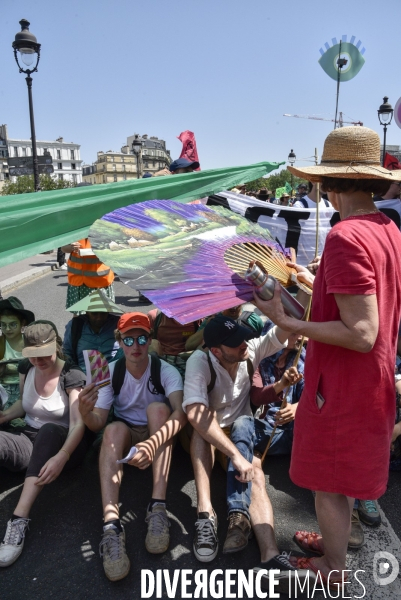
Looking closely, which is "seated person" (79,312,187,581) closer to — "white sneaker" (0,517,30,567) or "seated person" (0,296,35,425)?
"white sneaker" (0,517,30,567)

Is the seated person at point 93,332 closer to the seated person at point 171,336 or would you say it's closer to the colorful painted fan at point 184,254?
the seated person at point 171,336

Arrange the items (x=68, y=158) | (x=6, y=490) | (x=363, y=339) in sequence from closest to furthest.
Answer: (x=363, y=339), (x=6, y=490), (x=68, y=158)

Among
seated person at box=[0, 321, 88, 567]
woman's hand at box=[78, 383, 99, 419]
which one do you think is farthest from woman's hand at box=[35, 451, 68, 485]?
woman's hand at box=[78, 383, 99, 419]

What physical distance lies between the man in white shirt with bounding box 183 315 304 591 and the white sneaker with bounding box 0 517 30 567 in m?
0.90

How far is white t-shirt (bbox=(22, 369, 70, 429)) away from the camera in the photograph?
293cm

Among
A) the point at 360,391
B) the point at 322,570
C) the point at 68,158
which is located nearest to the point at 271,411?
the point at 322,570

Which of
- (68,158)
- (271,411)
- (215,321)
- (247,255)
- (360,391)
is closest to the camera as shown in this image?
(360,391)

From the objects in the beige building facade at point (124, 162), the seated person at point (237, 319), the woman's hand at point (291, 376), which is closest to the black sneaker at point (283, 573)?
the woman's hand at point (291, 376)

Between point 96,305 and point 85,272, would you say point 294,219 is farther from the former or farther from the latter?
point 85,272

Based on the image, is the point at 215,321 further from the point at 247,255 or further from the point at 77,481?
the point at 77,481

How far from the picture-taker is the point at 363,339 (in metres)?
1.58

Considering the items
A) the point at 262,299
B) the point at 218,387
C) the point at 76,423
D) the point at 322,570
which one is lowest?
the point at 322,570

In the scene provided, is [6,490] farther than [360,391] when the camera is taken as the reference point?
Yes

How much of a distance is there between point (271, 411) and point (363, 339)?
1812 millimetres
